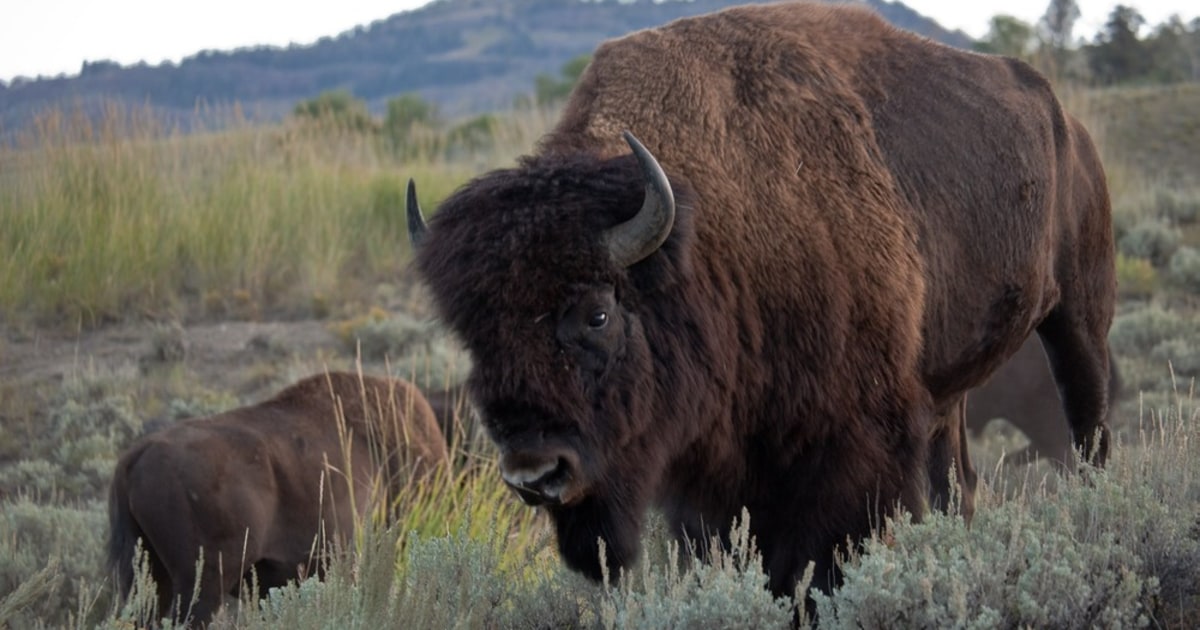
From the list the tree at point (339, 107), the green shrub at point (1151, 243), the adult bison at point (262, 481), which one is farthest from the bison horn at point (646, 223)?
the tree at point (339, 107)

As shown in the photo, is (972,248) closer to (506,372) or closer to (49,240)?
(506,372)

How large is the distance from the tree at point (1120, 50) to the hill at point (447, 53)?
22.2 metres

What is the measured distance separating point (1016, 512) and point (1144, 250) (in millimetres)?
12138

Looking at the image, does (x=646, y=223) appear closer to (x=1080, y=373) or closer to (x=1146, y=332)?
(x=1080, y=373)

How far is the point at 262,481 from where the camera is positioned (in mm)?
6605

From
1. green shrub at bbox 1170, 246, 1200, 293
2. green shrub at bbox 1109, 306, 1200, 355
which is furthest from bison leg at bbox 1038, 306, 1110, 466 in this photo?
green shrub at bbox 1170, 246, 1200, 293

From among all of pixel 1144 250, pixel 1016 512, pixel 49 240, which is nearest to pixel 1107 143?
pixel 1144 250

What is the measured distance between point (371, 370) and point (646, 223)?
7931 mm

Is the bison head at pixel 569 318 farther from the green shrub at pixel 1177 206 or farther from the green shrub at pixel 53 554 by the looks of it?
the green shrub at pixel 1177 206

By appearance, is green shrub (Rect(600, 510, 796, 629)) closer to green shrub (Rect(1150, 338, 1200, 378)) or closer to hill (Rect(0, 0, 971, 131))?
green shrub (Rect(1150, 338, 1200, 378))

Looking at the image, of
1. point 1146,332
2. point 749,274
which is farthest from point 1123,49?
point 749,274

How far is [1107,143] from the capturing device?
20.7 m

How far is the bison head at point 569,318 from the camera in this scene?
13.1 feet

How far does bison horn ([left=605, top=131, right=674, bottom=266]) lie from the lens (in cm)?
407
